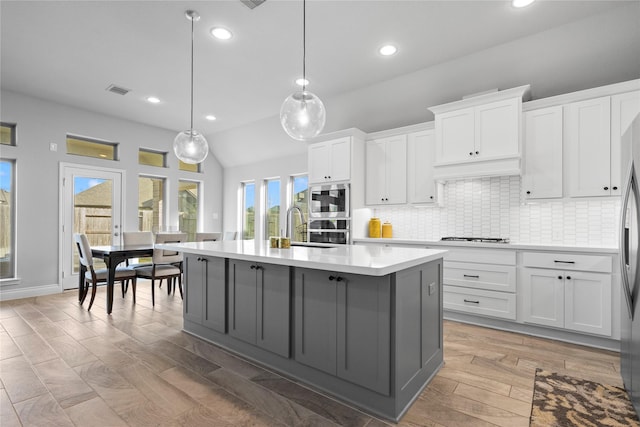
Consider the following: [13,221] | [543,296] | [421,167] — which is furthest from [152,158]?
[543,296]

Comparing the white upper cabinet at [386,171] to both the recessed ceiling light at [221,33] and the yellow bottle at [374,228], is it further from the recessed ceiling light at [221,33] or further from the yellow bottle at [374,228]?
the recessed ceiling light at [221,33]

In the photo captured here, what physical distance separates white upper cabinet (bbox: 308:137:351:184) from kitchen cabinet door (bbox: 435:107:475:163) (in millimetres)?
1212

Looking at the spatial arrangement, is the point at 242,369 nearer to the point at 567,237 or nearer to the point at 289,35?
the point at 289,35

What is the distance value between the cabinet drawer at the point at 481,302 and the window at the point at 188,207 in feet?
17.6

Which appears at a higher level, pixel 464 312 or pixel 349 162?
pixel 349 162

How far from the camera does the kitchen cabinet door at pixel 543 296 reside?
3.07m

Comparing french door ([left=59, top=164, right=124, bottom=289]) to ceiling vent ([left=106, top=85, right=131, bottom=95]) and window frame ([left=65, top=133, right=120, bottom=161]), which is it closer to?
window frame ([left=65, top=133, right=120, bottom=161])

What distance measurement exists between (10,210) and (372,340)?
5853 millimetres

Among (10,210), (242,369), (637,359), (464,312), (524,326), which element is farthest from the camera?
(10,210)

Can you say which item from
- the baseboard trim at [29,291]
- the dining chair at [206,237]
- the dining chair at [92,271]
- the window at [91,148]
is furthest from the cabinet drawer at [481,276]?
the window at [91,148]

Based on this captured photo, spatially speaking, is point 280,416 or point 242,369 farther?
point 242,369

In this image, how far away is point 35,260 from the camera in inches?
197

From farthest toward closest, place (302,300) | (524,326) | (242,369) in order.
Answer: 1. (524,326)
2. (242,369)
3. (302,300)

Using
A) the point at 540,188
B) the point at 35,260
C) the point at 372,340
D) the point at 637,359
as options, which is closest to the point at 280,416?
the point at 372,340
